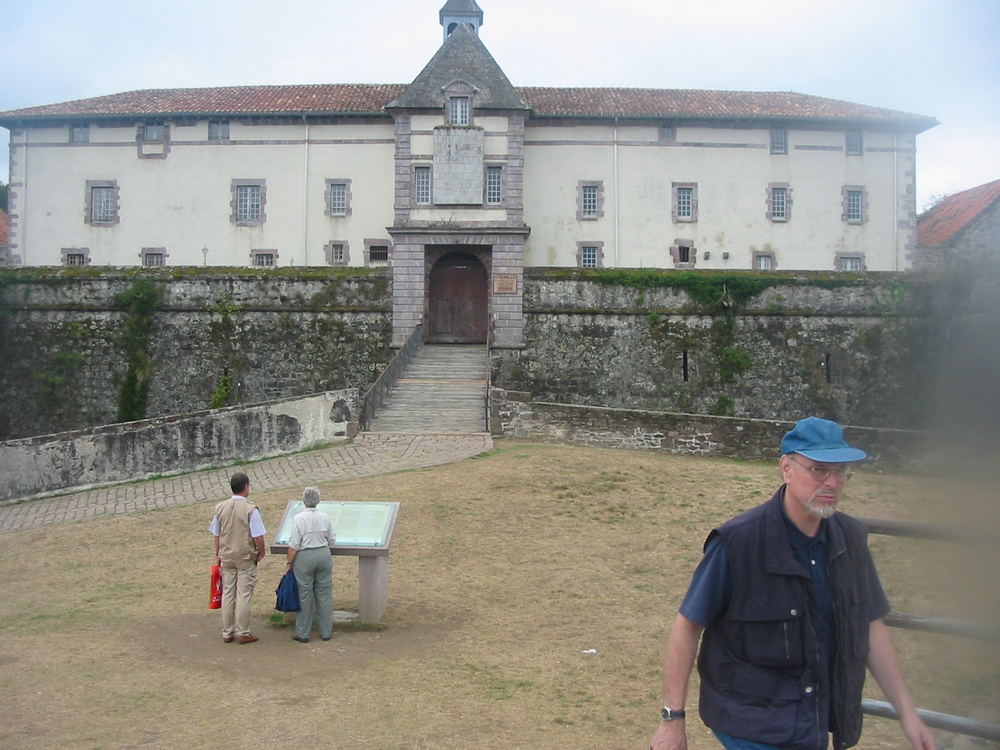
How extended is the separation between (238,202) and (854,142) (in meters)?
20.5

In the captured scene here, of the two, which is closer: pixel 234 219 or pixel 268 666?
pixel 268 666

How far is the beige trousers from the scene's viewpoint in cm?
841

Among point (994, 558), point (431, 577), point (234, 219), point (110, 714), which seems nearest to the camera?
point (994, 558)

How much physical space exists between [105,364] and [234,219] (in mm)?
7354

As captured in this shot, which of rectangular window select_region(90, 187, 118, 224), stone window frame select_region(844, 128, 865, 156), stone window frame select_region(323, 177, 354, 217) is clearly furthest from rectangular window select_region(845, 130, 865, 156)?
rectangular window select_region(90, 187, 118, 224)

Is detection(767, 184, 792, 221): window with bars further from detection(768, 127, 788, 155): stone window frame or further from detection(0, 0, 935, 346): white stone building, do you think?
detection(768, 127, 788, 155): stone window frame

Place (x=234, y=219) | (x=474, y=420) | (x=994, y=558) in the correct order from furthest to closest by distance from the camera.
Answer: (x=234, y=219) → (x=474, y=420) → (x=994, y=558)

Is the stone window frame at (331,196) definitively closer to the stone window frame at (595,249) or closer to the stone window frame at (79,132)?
the stone window frame at (595,249)

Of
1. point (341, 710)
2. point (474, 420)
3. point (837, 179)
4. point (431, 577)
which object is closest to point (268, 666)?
point (341, 710)

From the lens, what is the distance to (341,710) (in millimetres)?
6711

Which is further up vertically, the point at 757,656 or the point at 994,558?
the point at 994,558

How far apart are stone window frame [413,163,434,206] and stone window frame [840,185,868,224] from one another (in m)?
13.7

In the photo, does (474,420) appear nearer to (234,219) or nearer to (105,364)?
(105,364)

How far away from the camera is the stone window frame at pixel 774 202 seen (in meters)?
31.0
